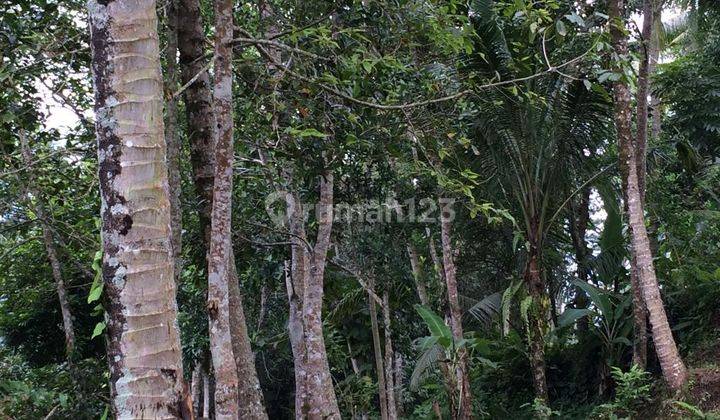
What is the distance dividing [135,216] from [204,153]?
329 cm

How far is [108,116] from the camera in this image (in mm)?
2025

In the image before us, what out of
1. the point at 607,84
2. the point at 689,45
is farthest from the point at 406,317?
the point at 689,45

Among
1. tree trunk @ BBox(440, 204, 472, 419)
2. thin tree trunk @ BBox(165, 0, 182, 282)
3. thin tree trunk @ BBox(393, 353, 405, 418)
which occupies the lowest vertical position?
thin tree trunk @ BBox(393, 353, 405, 418)

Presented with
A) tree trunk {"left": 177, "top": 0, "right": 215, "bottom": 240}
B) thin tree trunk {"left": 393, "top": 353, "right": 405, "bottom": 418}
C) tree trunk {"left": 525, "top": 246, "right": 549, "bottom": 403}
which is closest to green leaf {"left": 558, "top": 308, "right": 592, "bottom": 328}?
tree trunk {"left": 525, "top": 246, "right": 549, "bottom": 403}

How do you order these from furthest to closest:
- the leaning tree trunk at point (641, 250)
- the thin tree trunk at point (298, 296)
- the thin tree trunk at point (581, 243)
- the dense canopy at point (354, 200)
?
the thin tree trunk at point (581, 243), the thin tree trunk at point (298, 296), the leaning tree trunk at point (641, 250), the dense canopy at point (354, 200)

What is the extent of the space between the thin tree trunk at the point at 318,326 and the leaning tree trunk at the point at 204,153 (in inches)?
69.7

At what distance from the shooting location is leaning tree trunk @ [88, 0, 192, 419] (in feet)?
6.23

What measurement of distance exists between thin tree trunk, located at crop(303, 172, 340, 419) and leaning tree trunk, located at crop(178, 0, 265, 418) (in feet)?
5.81

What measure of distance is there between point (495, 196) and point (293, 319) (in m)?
3.41

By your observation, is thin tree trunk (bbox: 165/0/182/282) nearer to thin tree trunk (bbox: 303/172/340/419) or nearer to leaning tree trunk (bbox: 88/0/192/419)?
thin tree trunk (bbox: 303/172/340/419)

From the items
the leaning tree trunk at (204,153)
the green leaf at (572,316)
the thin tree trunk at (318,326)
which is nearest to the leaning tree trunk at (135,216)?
the leaning tree trunk at (204,153)

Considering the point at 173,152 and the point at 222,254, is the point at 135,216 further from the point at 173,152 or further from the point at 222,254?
the point at 173,152

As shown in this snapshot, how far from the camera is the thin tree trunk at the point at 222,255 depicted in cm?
384

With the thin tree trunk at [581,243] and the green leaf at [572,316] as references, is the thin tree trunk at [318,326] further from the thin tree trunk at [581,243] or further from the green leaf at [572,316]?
the thin tree trunk at [581,243]
